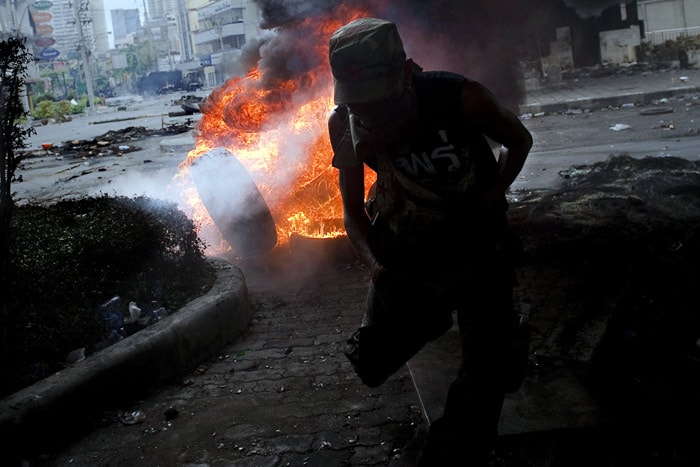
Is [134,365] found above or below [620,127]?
below

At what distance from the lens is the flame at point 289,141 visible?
23.4 ft

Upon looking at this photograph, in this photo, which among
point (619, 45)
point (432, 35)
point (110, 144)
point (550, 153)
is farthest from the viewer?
point (110, 144)

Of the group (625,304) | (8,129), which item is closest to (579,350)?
(625,304)

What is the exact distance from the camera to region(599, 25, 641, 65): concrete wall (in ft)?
68.2

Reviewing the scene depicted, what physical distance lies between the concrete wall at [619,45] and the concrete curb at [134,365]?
1930 cm

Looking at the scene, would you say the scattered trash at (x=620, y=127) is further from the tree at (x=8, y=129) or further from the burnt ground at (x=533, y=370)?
the tree at (x=8, y=129)

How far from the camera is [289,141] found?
7.62 metres

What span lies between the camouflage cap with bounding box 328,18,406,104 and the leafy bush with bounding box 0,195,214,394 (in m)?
2.54

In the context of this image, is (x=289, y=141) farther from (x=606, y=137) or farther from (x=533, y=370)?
(x=606, y=137)

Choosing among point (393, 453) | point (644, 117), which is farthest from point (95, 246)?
point (644, 117)

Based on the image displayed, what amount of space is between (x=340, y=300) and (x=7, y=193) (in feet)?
8.50

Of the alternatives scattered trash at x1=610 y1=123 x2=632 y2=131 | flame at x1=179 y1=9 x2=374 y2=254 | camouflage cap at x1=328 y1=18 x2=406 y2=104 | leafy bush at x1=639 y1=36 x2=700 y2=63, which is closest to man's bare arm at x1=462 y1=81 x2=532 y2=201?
camouflage cap at x1=328 y1=18 x2=406 y2=104

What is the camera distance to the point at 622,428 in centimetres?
296

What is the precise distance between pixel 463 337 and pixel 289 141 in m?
5.25
